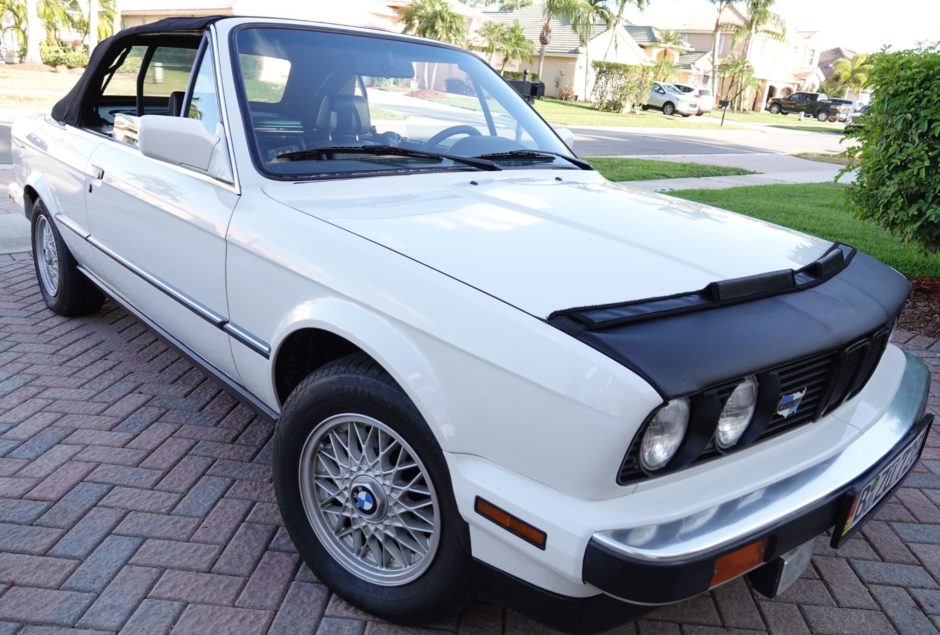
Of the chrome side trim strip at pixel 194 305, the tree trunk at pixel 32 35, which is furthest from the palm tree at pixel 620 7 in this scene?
the chrome side trim strip at pixel 194 305

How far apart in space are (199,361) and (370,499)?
→ 116 centimetres

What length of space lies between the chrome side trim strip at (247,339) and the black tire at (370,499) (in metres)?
0.25

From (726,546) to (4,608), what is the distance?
2044mm

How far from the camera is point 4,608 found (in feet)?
7.00

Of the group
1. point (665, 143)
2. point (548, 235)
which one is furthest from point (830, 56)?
point (548, 235)

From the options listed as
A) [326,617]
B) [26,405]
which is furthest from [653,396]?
[26,405]

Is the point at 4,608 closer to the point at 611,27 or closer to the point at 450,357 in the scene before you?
the point at 450,357

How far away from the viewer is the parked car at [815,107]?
45.6 m

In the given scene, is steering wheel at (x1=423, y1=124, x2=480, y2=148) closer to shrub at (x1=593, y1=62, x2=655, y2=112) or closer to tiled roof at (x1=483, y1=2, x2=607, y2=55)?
shrub at (x1=593, y1=62, x2=655, y2=112)

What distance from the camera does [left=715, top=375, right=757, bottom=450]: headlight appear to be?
5.66 ft

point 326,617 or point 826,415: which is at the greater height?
point 826,415

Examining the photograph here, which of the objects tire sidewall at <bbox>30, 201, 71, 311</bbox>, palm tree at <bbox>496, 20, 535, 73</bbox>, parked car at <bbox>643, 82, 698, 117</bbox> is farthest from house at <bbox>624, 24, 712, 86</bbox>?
tire sidewall at <bbox>30, 201, 71, 311</bbox>

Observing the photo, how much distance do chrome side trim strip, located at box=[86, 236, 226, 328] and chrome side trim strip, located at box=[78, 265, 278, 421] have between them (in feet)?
0.77

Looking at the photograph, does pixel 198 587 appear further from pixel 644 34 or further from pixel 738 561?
pixel 644 34
